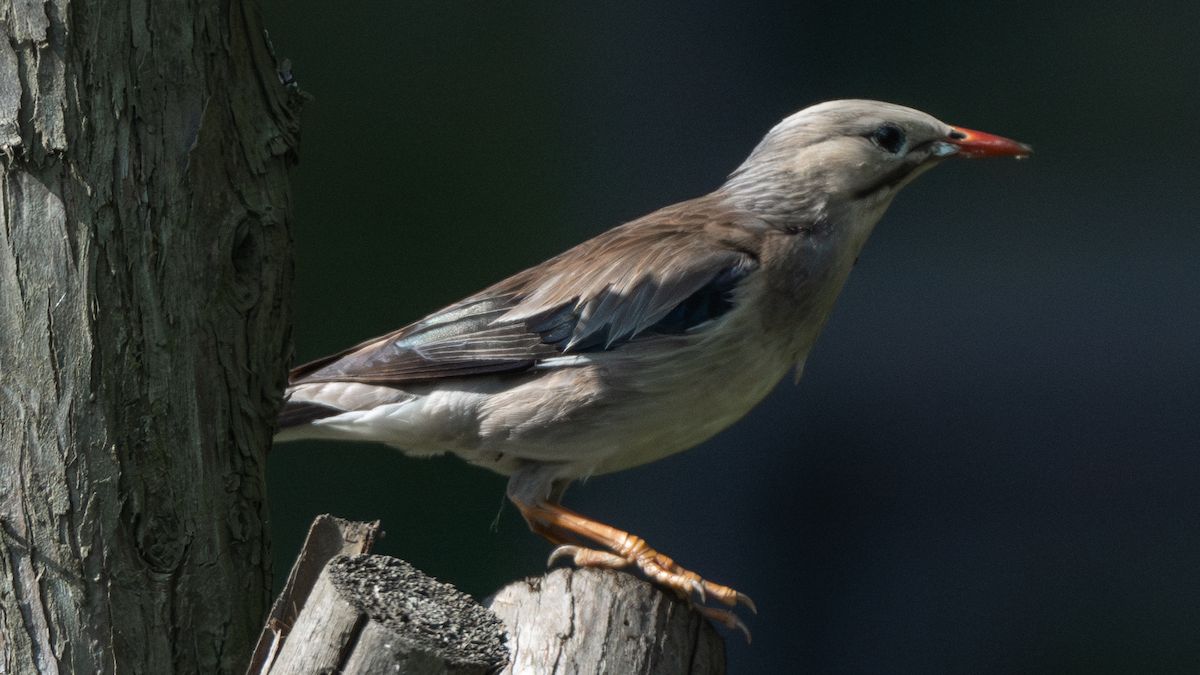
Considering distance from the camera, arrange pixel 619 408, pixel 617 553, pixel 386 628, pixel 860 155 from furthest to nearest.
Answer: pixel 860 155, pixel 619 408, pixel 617 553, pixel 386 628

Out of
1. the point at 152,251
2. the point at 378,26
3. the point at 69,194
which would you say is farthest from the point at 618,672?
the point at 378,26

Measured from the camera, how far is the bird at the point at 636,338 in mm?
3285

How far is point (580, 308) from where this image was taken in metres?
3.35

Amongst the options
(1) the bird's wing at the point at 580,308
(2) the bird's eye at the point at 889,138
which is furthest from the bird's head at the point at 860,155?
(1) the bird's wing at the point at 580,308

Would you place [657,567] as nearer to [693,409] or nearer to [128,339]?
[693,409]

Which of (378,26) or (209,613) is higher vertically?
(378,26)

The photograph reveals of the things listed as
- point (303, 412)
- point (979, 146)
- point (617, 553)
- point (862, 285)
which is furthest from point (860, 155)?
point (862, 285)

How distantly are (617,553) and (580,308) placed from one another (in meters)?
0.70

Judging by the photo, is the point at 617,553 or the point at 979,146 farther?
the point at 979,146

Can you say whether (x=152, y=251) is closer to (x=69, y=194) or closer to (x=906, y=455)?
(x=69, y=194)

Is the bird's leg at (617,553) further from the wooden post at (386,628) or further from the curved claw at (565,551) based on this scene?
the wooden post at (386,628)

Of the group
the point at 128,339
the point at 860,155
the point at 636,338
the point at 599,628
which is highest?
the point at 860,155

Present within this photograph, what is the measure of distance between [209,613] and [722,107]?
448cm

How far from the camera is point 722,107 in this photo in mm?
6410
